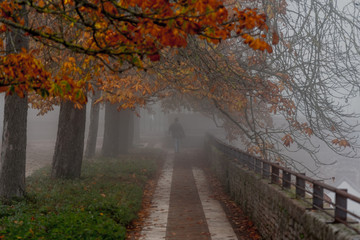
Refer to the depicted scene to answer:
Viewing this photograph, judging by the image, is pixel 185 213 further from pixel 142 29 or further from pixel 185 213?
pixel 142 29

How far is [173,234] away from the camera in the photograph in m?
10.0

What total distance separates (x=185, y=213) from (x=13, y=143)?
15.6ft

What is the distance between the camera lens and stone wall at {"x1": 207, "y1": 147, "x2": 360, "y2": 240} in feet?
20.0

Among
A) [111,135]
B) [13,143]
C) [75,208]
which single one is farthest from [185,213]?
[111,135]

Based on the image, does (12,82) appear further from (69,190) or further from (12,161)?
(69,190)

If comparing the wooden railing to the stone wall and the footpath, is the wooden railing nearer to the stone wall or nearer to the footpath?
the stone wall

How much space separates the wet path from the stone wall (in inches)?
28.3

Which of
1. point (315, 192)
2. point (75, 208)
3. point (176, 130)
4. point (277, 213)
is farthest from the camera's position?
point (176, 130)

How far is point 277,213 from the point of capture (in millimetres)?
8570

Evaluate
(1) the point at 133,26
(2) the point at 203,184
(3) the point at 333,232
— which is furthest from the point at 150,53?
(2) the point at 203,184

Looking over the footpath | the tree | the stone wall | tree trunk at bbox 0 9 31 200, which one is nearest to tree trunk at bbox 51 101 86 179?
the footpath

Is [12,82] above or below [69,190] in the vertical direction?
above

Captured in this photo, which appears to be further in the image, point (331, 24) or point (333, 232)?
point (331, 24)

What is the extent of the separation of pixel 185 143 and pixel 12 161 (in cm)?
2951
